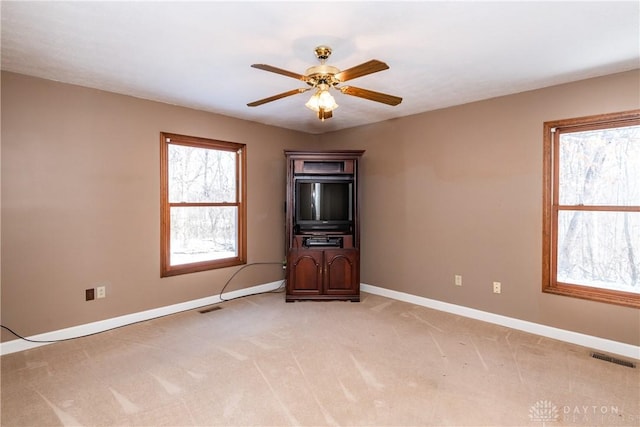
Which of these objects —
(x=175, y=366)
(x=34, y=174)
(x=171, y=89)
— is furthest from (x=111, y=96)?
(x=175, y=366)

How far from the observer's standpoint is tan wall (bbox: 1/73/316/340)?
2848 mm

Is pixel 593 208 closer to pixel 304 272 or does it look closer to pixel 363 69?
pixel 363 69

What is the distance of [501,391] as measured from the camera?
229cm

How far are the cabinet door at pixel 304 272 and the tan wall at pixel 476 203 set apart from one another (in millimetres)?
863

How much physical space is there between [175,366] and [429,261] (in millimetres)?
3030

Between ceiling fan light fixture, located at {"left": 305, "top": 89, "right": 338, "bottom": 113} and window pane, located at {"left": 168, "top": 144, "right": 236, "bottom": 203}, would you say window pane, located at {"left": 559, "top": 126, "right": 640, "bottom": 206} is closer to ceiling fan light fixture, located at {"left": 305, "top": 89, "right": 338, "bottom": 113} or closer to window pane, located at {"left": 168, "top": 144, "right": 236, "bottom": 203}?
ceiling fan light fixture, located at {"left": 305, "top": 89, "right": 338, "bottom": 113}

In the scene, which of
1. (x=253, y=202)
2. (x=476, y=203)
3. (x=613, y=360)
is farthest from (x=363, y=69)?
(x=613, y=360)

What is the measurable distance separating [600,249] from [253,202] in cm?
393

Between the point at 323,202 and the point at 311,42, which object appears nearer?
the point at 311,42

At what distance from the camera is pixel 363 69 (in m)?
2.07

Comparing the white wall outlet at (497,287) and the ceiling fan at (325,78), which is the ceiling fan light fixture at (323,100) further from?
the white wall outlet at (497,287)

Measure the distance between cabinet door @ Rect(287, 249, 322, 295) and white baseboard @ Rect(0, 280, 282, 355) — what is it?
2.45 ft

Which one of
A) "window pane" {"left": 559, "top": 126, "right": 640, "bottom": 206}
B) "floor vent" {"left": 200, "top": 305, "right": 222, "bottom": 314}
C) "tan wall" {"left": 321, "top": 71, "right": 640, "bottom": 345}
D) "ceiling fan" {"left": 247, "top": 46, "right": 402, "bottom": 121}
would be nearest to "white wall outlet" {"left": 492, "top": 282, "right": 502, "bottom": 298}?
"tan wall" {"left": 321, "top": 71, "right": 640, "bottom": 345}

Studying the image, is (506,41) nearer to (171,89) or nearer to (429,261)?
(429,261)
